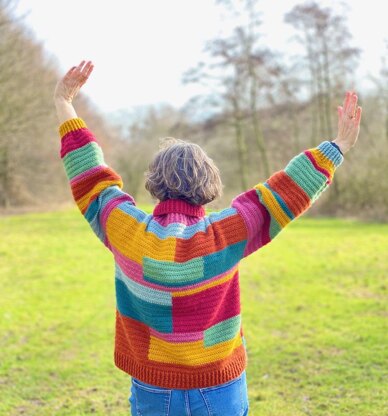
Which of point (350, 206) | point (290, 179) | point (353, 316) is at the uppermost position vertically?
point (290, 179)

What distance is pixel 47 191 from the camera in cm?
2783

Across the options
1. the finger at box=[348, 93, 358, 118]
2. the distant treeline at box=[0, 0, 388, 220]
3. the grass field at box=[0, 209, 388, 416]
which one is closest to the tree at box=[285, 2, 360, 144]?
the distant treeline at box=[0, 0, 388, 220]

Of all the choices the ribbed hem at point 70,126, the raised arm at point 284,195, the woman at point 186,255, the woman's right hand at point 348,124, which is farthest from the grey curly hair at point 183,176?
the woman's right hand at point 348,124

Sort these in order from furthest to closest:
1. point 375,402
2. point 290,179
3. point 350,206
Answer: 1. point 350,206
2. point 375,402
3. point 290,179

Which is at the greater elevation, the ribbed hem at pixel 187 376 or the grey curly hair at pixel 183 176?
the grey curly hair at pixel 183 176

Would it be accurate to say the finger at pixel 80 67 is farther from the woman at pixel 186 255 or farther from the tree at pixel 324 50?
the tree at pixel 324 50

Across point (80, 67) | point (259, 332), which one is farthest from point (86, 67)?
point (259, 332)

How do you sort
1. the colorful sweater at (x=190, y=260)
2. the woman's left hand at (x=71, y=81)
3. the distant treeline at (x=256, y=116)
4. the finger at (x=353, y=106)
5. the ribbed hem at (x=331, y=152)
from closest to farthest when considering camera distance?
the colorful sweater at (x=190, y=260) < the ribbed hem at (x=331, y=152) < the finger at (x=353, y=106) < the woman's left hand at (x=71, y=81) < the distant treeline at (x=256, y=116)

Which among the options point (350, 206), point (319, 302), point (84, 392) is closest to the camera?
point (84, 392)

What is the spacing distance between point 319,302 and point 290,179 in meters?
5.90

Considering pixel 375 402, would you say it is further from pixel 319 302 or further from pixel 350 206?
pixel 350 206

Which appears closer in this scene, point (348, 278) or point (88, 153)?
point (88, 153)

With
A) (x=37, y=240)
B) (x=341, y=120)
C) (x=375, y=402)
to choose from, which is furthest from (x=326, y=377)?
(x=37, y=240)

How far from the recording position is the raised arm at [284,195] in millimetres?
1927
